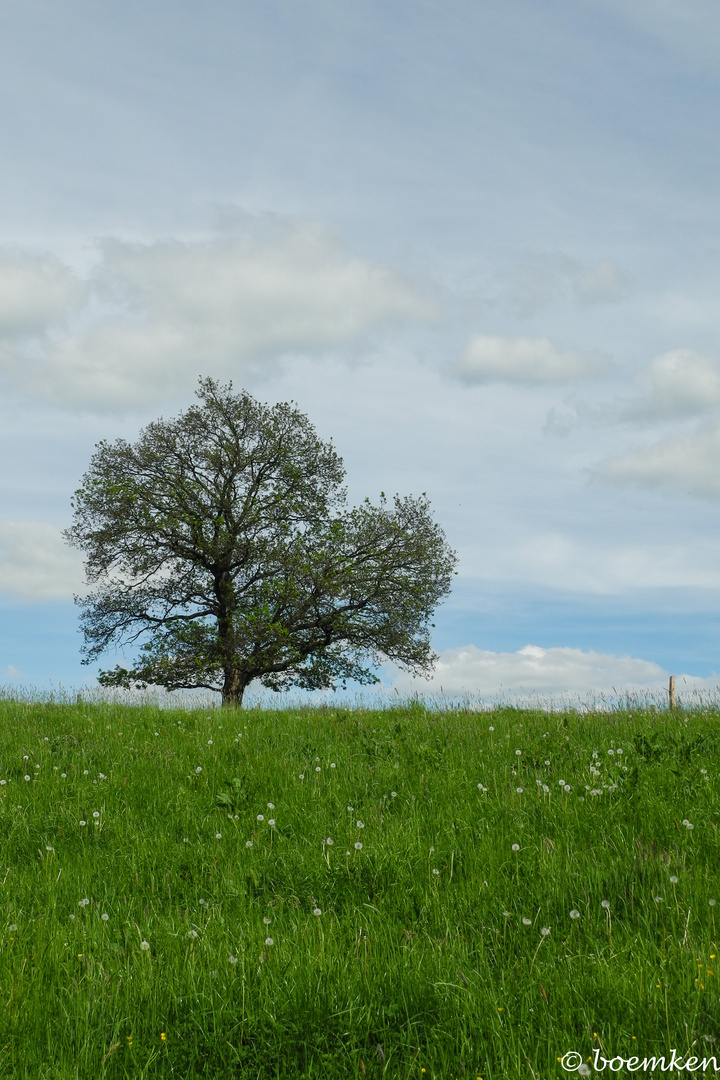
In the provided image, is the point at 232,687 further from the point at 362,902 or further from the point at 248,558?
the point at 362,902

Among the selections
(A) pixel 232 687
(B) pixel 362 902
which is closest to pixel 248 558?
(A) pixel 232 687

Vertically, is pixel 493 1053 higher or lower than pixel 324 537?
lower

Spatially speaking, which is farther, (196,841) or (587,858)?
(196,841)

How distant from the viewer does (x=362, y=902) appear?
20.4 ft

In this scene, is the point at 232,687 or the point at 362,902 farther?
the point at 232,687

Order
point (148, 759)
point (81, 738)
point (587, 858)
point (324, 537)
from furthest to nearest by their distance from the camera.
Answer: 1. point (324, 537)
2. point (81, 738)
3. point (148, 759)
4. point (587, 858)

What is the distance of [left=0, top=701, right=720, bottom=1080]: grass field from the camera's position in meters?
4.33

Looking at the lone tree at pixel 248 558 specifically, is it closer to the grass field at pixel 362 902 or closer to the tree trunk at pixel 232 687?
the tree trunk at pixel 232 687

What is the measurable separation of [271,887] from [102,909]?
1.40 meters

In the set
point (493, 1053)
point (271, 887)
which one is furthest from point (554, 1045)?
point (271, 887)

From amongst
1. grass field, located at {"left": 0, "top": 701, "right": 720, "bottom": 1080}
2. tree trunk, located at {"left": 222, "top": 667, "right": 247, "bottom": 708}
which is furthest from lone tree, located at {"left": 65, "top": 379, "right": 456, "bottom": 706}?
grass field, located at {"left": 0, "top": 701, "right": 720, "bottom": 1080}

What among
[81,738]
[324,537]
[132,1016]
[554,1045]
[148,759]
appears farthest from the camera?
[324,537]

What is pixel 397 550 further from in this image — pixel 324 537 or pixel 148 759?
pixel 148 759

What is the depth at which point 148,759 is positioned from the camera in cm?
1042
